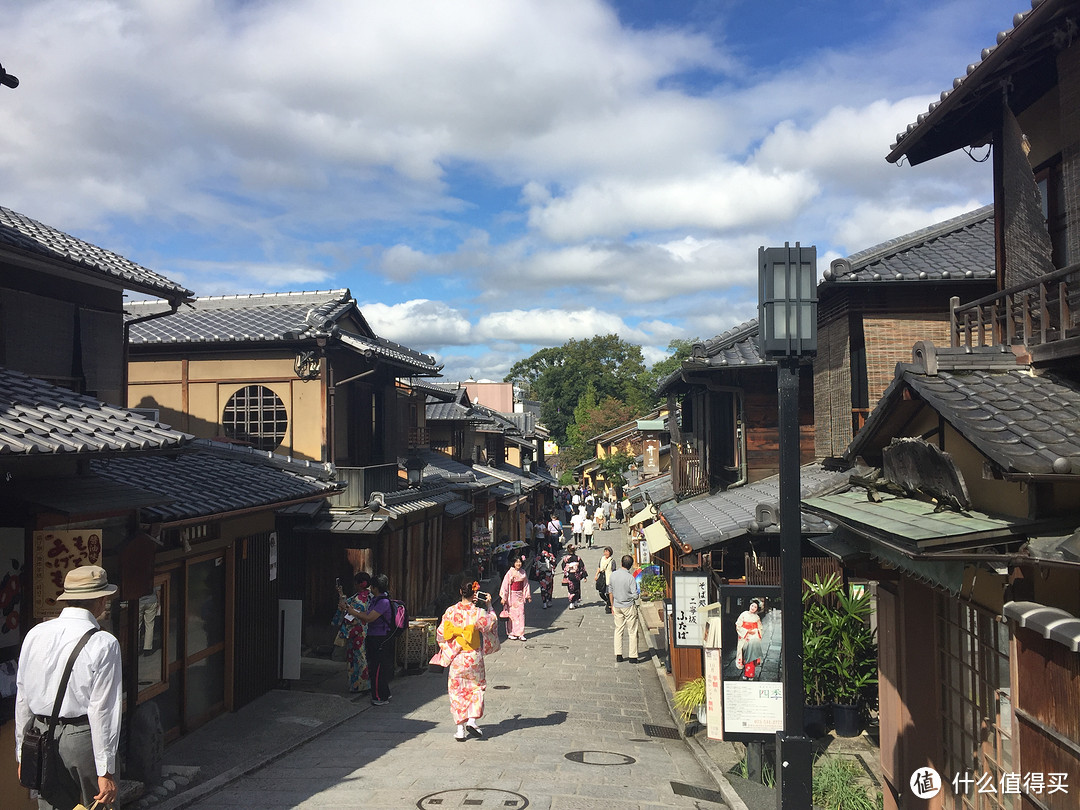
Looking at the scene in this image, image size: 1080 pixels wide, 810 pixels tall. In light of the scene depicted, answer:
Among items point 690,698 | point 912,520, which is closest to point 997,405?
point 912,520

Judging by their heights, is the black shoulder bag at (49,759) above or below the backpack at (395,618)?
above

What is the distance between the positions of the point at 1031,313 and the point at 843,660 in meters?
5.75

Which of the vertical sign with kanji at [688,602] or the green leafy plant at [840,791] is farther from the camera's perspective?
the vertical sign with kanji at [688,602]

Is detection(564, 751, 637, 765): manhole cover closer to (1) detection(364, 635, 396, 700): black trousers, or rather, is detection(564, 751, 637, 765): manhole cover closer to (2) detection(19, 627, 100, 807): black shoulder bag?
(1) detection(364, 635, 396, 700): black trousers

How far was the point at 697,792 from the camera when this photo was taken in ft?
30.3

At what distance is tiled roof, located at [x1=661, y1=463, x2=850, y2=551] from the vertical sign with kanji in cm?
66

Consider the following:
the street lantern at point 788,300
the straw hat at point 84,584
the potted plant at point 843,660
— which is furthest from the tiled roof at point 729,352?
the straw hat at point 84,584

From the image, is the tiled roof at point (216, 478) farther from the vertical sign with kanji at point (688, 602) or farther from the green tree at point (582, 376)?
the green tree at point (582, 376)

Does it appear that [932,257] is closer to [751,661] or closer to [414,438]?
[751,661]

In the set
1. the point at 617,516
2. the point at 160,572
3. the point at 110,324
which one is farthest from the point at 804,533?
the point at 617,516

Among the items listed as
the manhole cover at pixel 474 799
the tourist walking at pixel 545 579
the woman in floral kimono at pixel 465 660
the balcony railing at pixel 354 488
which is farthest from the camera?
the tourist walking at pixel 545 579

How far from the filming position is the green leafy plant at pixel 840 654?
11109mm

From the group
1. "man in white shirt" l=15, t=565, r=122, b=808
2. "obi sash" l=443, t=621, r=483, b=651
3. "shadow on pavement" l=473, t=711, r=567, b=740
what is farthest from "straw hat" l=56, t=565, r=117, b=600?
Result: "shadow on pavement" l=473, t=711, r=567, b=740

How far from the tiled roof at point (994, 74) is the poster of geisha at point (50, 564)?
374 inches
